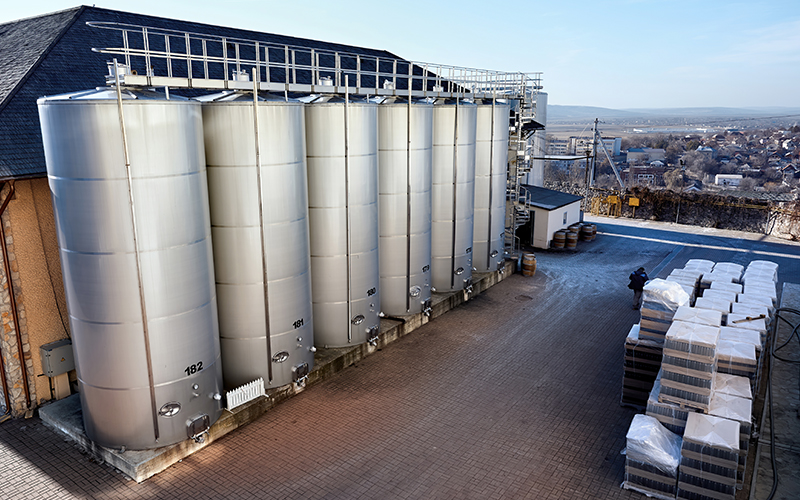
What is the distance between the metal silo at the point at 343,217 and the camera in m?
14.2

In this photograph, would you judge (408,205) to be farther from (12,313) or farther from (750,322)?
(12,313)

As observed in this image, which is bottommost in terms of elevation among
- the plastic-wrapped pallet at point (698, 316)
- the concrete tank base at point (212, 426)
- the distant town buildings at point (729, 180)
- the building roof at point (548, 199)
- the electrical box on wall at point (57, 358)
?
the distant town buildings at point (729, 180)

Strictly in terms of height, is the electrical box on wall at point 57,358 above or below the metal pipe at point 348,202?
below

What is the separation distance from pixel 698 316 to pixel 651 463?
3.90 m

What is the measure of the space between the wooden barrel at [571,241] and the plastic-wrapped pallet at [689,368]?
56.1ft

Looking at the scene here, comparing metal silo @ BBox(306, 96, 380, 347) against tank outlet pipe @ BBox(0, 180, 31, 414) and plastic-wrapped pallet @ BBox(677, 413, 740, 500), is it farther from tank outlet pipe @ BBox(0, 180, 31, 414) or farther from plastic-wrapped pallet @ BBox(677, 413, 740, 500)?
plastic-wrapped pallet @ BBox(677, 413, 740, 500)

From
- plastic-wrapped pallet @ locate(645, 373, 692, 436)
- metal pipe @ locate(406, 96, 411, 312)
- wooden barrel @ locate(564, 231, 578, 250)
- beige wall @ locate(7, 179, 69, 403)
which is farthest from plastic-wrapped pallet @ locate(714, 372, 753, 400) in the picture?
wooden barrel @ locate(564, 231, 578, 250)

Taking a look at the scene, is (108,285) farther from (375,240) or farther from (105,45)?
(105,45)

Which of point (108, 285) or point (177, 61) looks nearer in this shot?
point (108, 285)

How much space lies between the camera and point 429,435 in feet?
40.4

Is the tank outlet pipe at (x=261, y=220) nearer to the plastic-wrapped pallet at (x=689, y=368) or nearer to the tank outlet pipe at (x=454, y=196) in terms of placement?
the plastic-wrapped pallet at (x=689, y=368)

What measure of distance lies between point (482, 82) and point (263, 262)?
14855 mm

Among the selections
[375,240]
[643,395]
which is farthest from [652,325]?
[375,240]

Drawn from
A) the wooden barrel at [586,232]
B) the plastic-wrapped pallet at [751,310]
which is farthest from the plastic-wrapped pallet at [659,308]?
the wooden barrel at [586,232]
